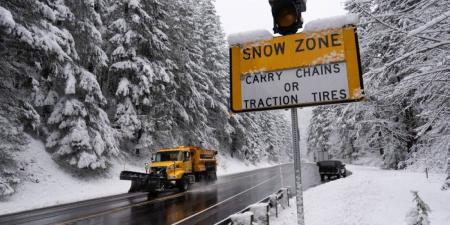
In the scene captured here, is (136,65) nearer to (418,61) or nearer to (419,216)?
(418,61)

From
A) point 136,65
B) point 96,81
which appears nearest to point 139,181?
point 96,81

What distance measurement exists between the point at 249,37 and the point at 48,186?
18.9 meters

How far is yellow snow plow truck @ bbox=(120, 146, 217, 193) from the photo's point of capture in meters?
17.3

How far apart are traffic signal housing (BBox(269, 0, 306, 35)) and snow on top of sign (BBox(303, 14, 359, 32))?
17 cm

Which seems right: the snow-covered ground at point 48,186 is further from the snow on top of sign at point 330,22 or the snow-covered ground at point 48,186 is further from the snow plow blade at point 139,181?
the snow on top of sign at point 330,22

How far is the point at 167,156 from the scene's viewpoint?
20891 millimetres

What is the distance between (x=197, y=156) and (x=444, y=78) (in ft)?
60.5

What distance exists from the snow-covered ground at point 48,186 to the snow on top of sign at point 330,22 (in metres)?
15.0

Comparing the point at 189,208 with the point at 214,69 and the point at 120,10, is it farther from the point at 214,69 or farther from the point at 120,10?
the point at 214,69

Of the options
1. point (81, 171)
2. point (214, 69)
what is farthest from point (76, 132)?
point (214, 69)

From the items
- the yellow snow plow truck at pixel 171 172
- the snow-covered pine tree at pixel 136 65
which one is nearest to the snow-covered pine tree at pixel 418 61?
the yellow snow plow truck at pixel 171 172

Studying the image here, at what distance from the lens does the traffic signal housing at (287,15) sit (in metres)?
3.40

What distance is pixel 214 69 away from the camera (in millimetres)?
43875

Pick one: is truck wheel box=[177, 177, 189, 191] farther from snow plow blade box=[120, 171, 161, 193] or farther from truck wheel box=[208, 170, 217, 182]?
truck wheel box=[208, 170, 217, 182]
